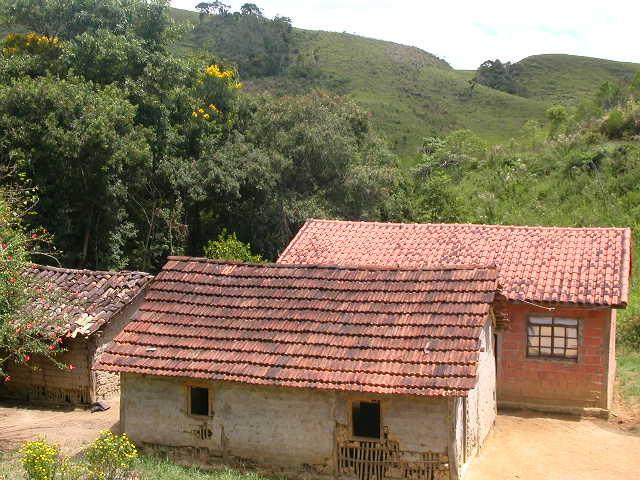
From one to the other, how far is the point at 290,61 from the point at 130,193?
138 ft

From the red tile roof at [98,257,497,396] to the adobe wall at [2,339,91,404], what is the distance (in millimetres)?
3908

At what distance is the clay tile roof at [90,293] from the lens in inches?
683

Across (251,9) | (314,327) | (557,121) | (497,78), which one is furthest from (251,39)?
(314,327)

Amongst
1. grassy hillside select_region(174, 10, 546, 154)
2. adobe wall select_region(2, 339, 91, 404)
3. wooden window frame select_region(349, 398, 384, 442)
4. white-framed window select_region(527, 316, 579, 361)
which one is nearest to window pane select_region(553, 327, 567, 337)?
white-framed window select_region(527, 316, 579, 361)

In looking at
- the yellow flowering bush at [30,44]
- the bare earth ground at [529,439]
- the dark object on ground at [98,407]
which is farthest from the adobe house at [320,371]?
the yellow flowering bush at [30,44]

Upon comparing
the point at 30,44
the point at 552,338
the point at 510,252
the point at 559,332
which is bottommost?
the point at 552,338

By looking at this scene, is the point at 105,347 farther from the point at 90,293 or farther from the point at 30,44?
the point at 30,44

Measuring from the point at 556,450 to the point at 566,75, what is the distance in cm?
6826

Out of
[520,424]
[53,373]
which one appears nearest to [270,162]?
[53,373]

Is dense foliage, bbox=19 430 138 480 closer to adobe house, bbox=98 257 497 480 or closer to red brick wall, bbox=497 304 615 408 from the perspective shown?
adobe house, bbox=98 257 497 480

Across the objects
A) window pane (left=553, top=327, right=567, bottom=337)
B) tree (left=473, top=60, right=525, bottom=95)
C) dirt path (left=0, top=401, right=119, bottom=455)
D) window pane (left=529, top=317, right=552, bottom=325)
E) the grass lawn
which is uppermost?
tree (left=473, top=60, right=525, bottom=95)

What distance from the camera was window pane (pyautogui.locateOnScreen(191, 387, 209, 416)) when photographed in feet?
45.3

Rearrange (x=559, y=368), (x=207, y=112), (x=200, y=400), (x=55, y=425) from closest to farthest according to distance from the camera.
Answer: (x=200, y=400) → (x=55, y=425) → (x=559, y=368) → (x=207, y=112)

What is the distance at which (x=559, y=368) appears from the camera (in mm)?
17031
